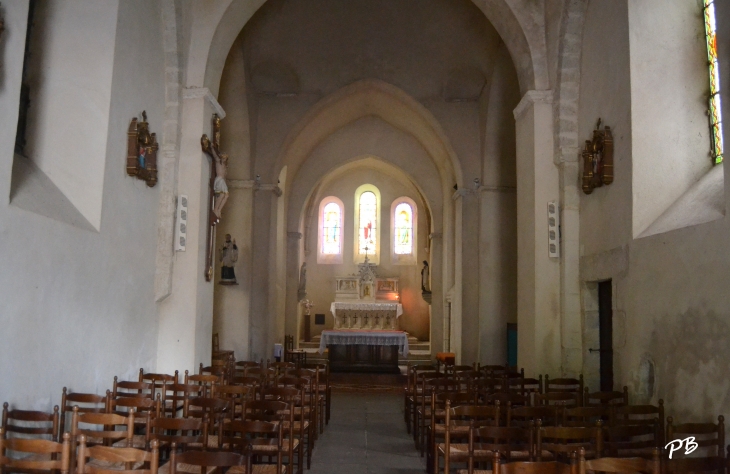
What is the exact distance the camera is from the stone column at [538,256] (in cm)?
895

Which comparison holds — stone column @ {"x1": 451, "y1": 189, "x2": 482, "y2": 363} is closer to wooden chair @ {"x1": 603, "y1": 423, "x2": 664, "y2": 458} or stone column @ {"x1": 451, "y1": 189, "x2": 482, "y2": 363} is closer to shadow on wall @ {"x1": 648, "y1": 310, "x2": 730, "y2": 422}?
shadow on wall @ {"x1": 648, "y1": 310, "x2": 730, "y2": 422}

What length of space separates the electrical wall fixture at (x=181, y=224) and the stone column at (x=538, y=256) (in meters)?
4.77

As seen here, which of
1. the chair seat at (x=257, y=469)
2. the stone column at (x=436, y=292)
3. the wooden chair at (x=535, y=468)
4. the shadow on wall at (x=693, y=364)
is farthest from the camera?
the stone column at (x=436, y=292)

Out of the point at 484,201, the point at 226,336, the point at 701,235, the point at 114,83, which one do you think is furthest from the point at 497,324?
the point at 114,83

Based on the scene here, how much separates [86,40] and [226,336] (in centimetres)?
835

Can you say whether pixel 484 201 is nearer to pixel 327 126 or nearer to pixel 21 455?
pixel 327 126

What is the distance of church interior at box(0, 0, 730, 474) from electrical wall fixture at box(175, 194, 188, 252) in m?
0.03

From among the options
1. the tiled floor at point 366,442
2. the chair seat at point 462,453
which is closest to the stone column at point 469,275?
the tiled floor at point 366,442

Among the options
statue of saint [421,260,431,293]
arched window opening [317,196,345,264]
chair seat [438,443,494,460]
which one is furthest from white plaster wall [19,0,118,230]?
arched window opening [317,196,345,264]

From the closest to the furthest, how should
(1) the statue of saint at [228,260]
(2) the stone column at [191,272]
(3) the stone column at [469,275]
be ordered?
(2) the stone column at [191,272]
(1) the statue of saint at [228,260]
(3) the stone column at [469,275]

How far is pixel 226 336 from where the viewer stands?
565 inches

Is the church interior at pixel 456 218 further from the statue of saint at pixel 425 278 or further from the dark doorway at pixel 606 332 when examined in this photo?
the statue of saint at pixel 425 278

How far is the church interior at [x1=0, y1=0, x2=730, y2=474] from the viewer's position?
5.57 meters

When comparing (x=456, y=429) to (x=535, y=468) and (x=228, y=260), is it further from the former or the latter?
(x=228, y=260)
